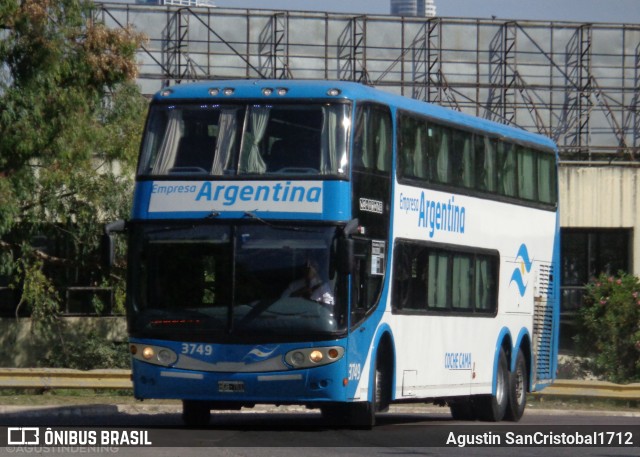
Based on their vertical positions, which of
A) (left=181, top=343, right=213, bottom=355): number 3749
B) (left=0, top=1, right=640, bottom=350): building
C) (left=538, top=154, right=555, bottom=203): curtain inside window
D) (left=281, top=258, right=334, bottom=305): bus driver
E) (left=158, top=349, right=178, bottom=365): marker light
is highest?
(left=0, top=1, right=640, bottom=350): building

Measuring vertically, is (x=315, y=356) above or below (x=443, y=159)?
below

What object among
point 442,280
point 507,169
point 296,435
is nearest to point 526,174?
point 507,169

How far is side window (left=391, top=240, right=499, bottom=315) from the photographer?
18188 mm

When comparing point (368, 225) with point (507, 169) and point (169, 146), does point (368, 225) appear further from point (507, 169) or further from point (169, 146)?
point (507, 169)

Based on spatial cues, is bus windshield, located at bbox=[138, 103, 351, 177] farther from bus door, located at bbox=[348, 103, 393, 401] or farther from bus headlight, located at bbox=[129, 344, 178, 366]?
bus headlight, located at bbox=[129, 344, 178, 366]

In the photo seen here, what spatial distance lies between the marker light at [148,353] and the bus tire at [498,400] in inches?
271

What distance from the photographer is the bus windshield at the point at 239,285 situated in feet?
52.9

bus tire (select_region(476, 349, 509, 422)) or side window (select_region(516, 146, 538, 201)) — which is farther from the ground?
side window (select_region(516, 146, 538, 201))

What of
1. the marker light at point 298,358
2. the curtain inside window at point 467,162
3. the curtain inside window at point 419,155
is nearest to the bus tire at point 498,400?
the curtain inside window at point 467,162

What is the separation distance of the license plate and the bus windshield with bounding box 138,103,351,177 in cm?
239

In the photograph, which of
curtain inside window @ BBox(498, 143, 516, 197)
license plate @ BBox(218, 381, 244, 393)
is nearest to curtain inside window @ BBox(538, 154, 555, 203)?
curtain inside window @ BBox(498, 143, 516, 197)

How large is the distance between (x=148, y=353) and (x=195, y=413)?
6.04 feet

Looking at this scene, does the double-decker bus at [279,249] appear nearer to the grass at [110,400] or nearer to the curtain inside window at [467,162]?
the curtain inside window at [467,162]

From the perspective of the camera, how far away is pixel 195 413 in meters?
18.1
